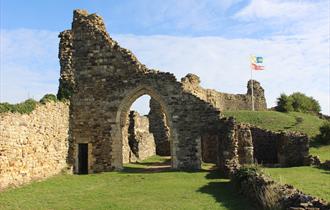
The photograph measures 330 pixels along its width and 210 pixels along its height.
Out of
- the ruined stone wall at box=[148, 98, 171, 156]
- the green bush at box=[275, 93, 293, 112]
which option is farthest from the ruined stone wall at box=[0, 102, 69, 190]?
the green bush at box=[275, 93, 293, 112]

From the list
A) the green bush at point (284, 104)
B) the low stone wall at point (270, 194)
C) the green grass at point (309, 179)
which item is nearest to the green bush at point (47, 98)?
the low stone wall at point (270, 194)

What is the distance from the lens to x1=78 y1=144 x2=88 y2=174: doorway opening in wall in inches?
919

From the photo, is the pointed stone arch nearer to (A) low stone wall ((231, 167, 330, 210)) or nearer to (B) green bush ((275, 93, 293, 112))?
(A) low stone wall ((231, 167, 330, 210))

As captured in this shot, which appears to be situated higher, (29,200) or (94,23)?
(94,23)

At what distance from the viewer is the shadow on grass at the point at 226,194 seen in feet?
40.0

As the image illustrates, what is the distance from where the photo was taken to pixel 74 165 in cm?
2280

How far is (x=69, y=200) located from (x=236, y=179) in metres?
5.86

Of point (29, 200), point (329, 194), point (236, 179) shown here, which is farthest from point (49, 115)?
point (329, 194)

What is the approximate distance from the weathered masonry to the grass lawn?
244cm

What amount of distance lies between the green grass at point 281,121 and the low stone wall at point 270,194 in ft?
62.5

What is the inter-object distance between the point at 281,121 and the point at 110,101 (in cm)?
1752

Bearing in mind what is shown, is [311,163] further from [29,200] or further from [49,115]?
[29,200]

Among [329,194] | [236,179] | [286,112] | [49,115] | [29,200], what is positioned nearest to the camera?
Result: [329,194]

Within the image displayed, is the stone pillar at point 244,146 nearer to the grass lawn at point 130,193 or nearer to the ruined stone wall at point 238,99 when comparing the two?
the grass lawn at point 130,193
